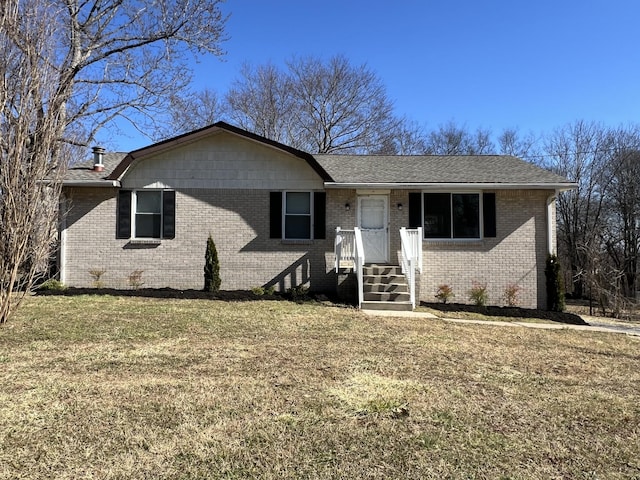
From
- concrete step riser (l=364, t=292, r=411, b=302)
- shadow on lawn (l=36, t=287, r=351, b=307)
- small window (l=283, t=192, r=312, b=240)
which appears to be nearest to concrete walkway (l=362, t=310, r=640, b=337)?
concrete step riser (l=364, t=292, r=411, b=302)

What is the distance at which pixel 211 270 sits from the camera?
11711mm

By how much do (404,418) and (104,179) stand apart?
1083cm

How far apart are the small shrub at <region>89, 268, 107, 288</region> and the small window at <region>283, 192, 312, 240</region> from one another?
5.11 meters

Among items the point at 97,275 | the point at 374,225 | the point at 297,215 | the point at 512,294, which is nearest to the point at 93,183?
the point at 97,275

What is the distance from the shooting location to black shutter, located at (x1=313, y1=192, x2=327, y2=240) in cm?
1227

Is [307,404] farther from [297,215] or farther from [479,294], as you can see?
[479,294]

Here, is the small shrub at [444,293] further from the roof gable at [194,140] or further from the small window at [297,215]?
the roof gable at [194,140]

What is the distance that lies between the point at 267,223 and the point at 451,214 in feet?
16.8

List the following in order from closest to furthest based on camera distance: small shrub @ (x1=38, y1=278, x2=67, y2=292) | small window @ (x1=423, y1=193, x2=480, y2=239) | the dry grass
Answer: the dry grass < small shrub @ (x1=38, y1=278, x2=67, y2=292) < small window @ (x1=423, y1=193, x2=480, y2=239)

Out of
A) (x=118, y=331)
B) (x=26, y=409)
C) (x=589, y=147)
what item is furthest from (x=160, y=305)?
(x=589, y=147)

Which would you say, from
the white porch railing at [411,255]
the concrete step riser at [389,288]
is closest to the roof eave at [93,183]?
the concrete step riser at [389,288]

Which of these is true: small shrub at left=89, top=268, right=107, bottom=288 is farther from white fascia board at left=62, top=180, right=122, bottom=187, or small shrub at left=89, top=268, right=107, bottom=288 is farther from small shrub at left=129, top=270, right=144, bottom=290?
white fascia board at left=62, top=180, right=122, bottom=187

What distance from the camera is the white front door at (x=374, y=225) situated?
41.1 feet

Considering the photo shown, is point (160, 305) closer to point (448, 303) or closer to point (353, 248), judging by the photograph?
point (353, 248)
